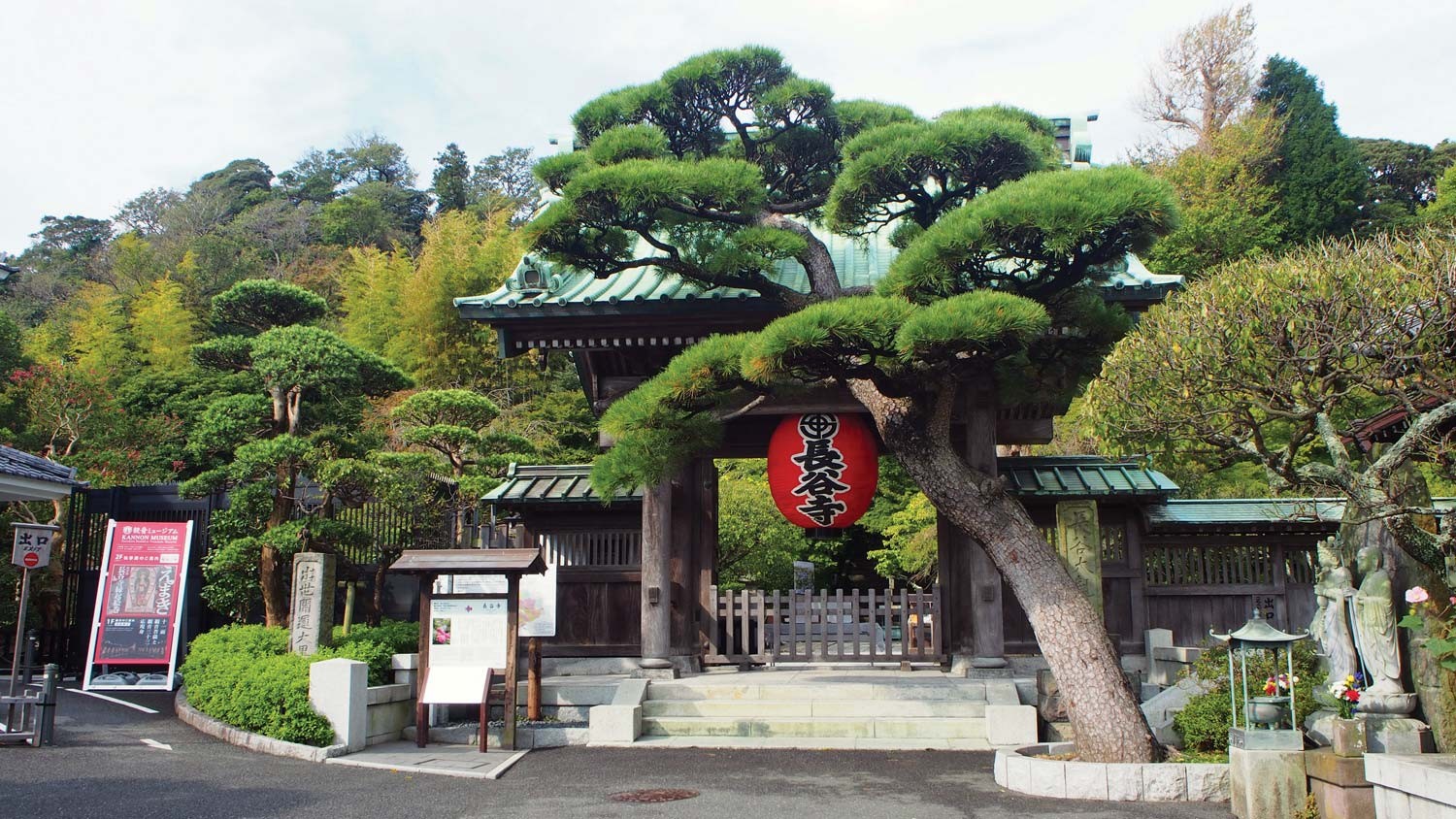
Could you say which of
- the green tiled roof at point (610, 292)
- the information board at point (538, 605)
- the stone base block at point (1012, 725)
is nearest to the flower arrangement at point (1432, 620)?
the stone base block at point (1012, 725)

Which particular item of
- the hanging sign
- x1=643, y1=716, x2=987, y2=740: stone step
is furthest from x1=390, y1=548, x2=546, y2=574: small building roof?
the hanging sign

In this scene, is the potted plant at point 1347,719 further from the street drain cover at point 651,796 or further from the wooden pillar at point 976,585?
the street drain cover at point 651,796

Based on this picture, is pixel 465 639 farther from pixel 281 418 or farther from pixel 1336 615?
pixel 1336 615

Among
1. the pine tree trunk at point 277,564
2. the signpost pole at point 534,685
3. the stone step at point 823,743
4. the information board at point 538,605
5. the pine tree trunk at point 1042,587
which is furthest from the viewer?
the pine tree trunk at point 277,564

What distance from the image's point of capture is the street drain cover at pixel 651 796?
7172 mm

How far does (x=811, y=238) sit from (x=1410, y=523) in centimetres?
536

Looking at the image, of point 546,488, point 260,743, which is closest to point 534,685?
point 260,743

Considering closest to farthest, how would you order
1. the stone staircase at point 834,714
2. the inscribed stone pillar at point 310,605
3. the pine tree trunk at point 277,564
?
1. the stone staircase at point 834,714
2. the inscribed stone pillar at point 310,605
3. the pine tree trunk at point 277,564

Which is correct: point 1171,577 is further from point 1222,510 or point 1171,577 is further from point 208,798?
point 208,798

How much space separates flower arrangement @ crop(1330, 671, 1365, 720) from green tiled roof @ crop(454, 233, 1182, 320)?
14.4 feet

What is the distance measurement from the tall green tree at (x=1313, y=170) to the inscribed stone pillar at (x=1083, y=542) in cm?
2178

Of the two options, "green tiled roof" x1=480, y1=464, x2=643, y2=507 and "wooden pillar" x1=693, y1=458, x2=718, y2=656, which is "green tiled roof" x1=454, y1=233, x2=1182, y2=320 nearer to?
"green tiled roof" x1=480, y1=464, x2=643, y2=507

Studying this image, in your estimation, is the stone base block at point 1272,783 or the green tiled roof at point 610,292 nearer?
the stone base block at point 1272,783

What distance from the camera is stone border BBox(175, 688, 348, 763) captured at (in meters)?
8.58
